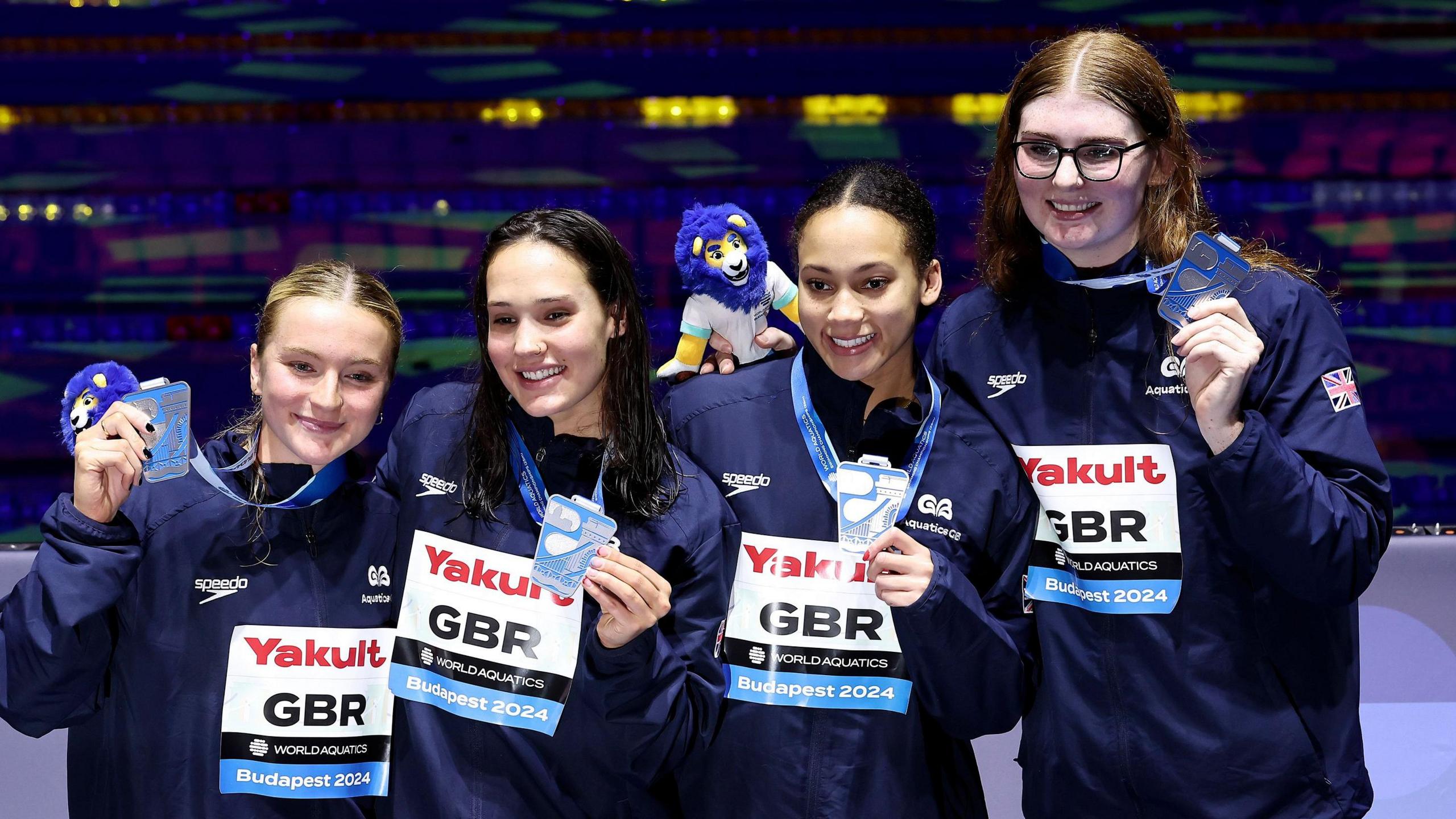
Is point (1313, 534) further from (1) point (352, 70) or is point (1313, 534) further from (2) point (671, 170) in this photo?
(1) point (352, 70)

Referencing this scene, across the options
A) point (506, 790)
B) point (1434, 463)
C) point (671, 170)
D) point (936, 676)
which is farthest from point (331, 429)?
point (1434, 463)

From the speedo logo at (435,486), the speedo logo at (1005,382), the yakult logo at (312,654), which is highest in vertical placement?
the speedo logo at (1005,382)

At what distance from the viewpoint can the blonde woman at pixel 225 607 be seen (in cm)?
207

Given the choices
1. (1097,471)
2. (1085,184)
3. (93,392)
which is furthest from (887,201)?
(93,392)

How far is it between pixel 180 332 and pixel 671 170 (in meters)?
2.54

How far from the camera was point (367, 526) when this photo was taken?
2236 millimetres

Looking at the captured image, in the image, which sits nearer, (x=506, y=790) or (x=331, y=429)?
(x=506, y=790)

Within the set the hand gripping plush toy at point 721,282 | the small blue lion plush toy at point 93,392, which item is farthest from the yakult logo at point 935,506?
the small blue lion plush toy at point 93,392

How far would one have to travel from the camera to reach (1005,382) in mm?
2299

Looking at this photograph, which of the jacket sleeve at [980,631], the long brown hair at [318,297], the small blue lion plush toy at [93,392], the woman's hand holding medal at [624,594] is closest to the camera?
the woman's hand holding medal at [624,594]

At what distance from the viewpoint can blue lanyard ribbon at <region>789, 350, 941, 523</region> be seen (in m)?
2.20

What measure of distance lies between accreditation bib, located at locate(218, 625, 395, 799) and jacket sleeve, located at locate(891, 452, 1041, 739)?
35.0 inches

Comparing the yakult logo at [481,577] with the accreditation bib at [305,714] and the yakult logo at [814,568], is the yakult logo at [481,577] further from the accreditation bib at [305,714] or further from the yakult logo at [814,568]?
the yakult logo at [814,568]

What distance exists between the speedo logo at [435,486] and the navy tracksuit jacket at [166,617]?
11 centimetres
